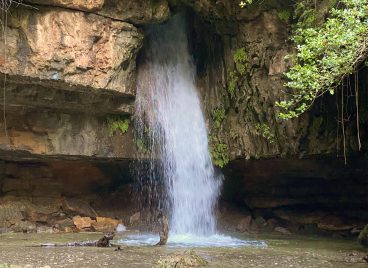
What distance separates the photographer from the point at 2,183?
12.6 meters

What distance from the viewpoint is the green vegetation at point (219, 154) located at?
11633 millimetres

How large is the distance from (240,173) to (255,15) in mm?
4760

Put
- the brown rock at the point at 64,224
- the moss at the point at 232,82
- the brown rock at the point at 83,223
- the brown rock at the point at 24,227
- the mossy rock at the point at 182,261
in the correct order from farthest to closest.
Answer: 1. the brown rock at the point at 83,223
2. the brown rock at the point at 64,224
3. the brown rock at the point at 24,227
4. the moss at the point at 232,82
5. the mossy rock at the point at 182,261

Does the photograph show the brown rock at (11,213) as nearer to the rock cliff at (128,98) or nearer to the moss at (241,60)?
the rock cliff at (128,98)

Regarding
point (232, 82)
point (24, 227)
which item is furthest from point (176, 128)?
point (24, 227)

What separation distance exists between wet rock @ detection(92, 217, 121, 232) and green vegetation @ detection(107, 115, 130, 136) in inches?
111

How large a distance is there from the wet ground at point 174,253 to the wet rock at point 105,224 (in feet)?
10.0

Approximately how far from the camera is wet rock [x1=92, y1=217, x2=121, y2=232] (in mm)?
12641

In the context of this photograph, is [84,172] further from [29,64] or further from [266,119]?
[266,119]

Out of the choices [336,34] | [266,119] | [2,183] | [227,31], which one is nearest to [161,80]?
[227,31]

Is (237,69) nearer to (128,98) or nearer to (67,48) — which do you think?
(128,98)

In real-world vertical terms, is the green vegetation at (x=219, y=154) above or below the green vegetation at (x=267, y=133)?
below

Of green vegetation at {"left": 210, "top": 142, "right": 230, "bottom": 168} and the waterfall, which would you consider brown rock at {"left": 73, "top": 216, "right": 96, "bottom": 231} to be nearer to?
the waterfall

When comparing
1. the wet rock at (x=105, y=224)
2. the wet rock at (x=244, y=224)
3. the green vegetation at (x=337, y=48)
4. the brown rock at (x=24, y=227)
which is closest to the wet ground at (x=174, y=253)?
the brown rock at (x=24, y=227)
